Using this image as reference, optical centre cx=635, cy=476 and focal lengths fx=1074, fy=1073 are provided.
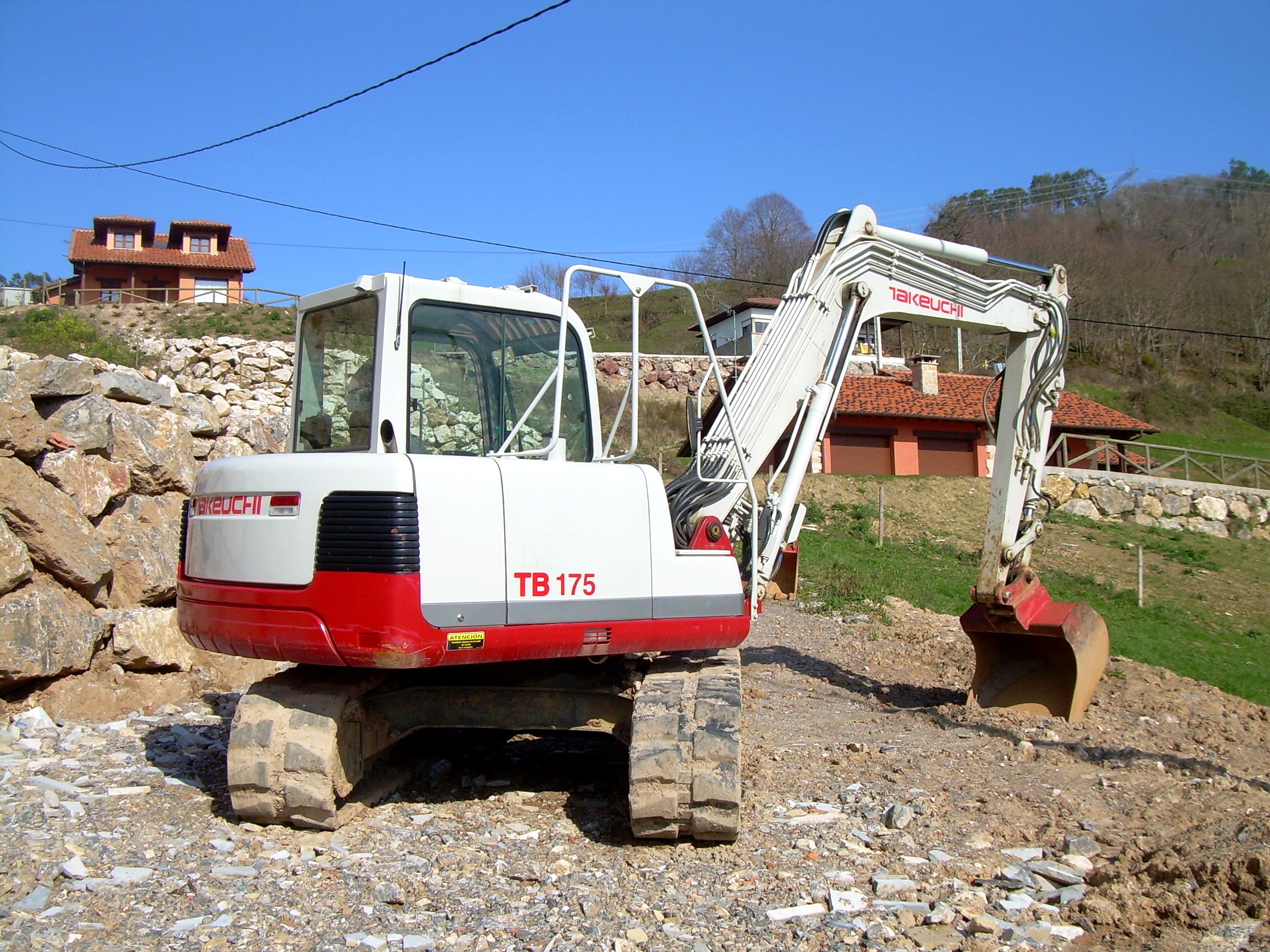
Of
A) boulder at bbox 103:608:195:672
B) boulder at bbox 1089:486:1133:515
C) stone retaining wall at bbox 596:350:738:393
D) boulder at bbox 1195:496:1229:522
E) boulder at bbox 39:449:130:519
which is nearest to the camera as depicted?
boulder at bbox 103:608:195:672

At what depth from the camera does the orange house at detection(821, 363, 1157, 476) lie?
3391 cm

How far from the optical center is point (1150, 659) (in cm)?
1502

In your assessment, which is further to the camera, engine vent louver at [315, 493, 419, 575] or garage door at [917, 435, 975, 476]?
garage door at [917, 435, 975, 476]

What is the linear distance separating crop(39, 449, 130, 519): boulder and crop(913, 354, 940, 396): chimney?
99.8 feet

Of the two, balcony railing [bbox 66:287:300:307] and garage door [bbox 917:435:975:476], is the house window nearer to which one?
balcony railing [bbox 66:287:300:307]

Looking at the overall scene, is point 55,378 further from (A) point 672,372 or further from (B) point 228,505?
(A) point 672,372

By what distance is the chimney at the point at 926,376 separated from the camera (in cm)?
3622

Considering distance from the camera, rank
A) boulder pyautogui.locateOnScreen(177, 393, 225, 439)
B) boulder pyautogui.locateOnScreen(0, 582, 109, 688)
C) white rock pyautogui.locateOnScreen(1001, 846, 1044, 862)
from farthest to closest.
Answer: boulder pyautogui.locateOnScreen(177, 393, 225, 439) < boulder pyautogui.locateOnScreen(0, 582, 109, 688) < white rock pyautogui.locateOnScreen(1001, 846, 1044, 862)

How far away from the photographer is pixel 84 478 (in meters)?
8.97

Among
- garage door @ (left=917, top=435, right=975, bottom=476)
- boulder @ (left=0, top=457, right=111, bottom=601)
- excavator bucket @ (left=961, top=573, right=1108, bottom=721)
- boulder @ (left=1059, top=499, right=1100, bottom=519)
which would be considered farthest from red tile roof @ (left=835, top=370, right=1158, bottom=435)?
boulder @ (left=0, top=457, right=111, bottom=601)

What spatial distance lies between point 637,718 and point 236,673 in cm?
485

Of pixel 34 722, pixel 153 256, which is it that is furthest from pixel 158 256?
pixel 34 722

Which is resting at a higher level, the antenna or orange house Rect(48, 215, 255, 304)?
orange house Rect(48, 215, 255, 304)

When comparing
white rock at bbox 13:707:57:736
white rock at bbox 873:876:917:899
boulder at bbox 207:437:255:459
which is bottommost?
white rock at bbox 873:876:917:899
